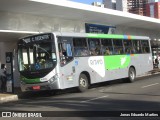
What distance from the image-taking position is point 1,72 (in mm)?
21984

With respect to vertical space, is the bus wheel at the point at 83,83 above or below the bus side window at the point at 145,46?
below

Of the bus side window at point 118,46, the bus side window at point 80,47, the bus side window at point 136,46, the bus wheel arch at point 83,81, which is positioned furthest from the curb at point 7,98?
the bus side window at point 136,46

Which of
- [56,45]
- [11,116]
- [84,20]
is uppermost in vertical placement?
[84,20]

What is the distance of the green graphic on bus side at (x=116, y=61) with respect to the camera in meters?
21.9

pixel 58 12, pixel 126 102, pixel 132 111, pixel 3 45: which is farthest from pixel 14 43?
pixel 132 111

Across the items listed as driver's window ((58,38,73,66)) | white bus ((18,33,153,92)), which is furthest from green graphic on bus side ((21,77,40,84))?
driver's window ((58,38,73,66))

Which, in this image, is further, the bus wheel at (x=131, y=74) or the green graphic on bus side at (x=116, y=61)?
the bus wheel at (x=131, y=74)

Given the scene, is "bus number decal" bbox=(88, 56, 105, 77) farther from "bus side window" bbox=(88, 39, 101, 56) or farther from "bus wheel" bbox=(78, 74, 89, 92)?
"bus wheel" bbox=(78, 74, 89, 92)

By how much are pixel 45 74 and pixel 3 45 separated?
9952 millimetres

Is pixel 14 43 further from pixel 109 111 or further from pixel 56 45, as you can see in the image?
pixel 109 111

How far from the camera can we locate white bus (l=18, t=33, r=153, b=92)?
17875 millimetres

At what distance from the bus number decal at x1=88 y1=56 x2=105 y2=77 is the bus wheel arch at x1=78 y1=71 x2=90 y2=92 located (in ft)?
1.89

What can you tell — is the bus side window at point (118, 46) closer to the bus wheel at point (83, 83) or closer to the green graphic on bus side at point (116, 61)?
the green graphic on bus side at point (116, 61)

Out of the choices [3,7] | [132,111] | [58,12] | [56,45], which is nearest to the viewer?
[132,111]
